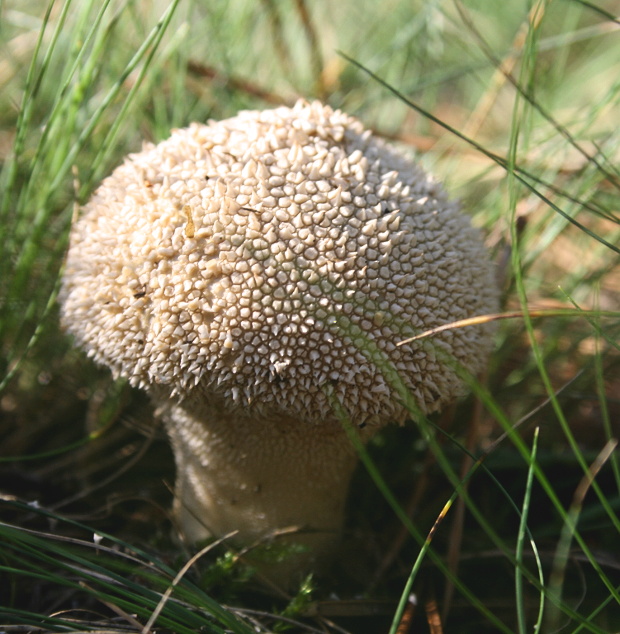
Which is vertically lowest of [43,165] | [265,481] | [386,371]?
[265,481]

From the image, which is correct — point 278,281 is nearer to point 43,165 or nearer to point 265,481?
point 265,481

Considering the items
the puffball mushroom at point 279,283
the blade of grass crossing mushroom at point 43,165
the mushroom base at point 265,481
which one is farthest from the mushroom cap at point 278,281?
the blade of grass crossing mushroom at point 43,165

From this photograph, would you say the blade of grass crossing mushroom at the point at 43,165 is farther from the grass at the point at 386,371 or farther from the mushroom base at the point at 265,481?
the mushroom base at the point at 265,481

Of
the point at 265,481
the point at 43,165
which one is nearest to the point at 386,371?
the point at 265,481

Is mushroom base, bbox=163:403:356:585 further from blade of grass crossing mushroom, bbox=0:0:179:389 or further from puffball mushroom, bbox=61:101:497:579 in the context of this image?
blade of grass crossing mushroom, bbox=0:0:179:389

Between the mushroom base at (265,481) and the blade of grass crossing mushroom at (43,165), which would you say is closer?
the mushroom base at (265,481)

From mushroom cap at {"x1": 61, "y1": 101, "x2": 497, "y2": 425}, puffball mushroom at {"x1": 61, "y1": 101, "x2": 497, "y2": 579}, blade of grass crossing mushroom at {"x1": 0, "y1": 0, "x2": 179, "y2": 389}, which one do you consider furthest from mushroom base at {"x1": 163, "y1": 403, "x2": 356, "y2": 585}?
blade of grass crossing mushroom at {"x1": 0, "y1": 0, "x2": 179, "y2": 389}

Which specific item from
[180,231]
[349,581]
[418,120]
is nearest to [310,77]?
[418,120]
